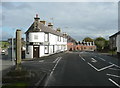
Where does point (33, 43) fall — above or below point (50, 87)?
above

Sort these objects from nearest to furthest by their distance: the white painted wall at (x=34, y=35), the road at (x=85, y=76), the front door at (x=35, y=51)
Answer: the road at (x=85, y=76)
the front door at (x=35, y=51)
the white painted wall at (x=34, y=35)

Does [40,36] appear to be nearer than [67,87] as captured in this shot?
No

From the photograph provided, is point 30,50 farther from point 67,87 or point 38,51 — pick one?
point 67,87

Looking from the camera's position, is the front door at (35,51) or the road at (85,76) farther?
the front door at (35,51)

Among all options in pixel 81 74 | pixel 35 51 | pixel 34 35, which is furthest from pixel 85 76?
pixel 34 35

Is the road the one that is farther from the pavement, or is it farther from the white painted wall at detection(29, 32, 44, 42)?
the white painted wall at detection(29, 32, 44, 42)

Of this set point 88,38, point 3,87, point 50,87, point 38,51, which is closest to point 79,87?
point 50,87

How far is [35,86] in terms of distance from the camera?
10719mm

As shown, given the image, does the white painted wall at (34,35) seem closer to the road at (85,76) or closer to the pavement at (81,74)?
the pavement at (81,74)

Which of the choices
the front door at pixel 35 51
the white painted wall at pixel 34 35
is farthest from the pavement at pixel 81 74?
the white painted wall at pixel 34 35

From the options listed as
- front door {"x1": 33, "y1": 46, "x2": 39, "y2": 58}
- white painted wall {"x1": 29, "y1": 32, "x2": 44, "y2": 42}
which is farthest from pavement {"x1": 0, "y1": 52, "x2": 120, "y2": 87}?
white painted wall {"x1": 29, "y1": 32, "x2": 44, "y2": 42}

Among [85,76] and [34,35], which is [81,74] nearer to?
[85,76]

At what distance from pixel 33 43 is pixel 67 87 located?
32.3 metres

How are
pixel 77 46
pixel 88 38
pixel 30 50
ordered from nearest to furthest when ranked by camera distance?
pixel 30 50
pixel 77 46
pixel 88 38
